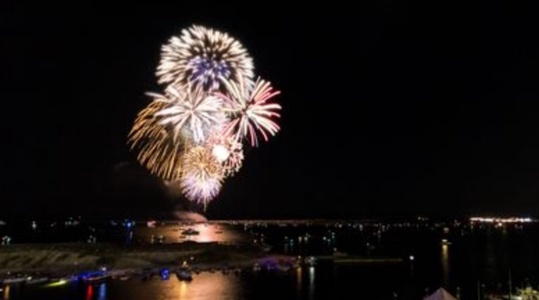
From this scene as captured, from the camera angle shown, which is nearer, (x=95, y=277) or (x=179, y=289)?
(x=179, y=289)

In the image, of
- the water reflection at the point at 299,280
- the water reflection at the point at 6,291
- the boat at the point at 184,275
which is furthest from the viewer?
the boat at the point at 184,275

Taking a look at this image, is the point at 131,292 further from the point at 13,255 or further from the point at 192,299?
the point at 13,255

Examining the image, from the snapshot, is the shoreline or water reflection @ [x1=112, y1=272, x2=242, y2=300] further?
the shoreline

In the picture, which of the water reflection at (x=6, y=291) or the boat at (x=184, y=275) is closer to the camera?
the water reflection at (x=6, y=291)

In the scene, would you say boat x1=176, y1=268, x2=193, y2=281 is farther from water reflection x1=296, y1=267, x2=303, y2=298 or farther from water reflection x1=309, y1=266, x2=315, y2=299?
water reflection x1=309, y1=266, x2=315, y2=299

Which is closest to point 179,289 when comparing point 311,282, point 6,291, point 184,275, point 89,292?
point 184,275

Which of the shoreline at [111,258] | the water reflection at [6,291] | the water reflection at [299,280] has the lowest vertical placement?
the water reflection at [6,291]

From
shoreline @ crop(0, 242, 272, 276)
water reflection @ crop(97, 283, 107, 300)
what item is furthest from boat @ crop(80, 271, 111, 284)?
shoreline @ crop(0, 242, 272, 276)

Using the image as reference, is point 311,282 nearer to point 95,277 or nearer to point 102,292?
point 102,292

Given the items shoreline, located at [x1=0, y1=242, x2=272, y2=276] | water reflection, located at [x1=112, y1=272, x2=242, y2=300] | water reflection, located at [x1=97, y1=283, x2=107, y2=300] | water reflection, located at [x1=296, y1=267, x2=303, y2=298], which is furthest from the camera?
shoreline, located at [x1=0, y1=242, x2=272, y2=276]

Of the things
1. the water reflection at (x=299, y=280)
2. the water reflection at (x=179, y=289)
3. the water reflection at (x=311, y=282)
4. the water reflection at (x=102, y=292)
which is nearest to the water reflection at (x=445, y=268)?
the water reflection at (x=311, y=282)

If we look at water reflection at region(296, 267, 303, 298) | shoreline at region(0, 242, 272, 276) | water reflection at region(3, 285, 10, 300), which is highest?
shoreline at region(0, 242, 272, 276)

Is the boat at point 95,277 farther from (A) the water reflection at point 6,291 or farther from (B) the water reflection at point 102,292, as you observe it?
(A) the water reflection at point 6,291
